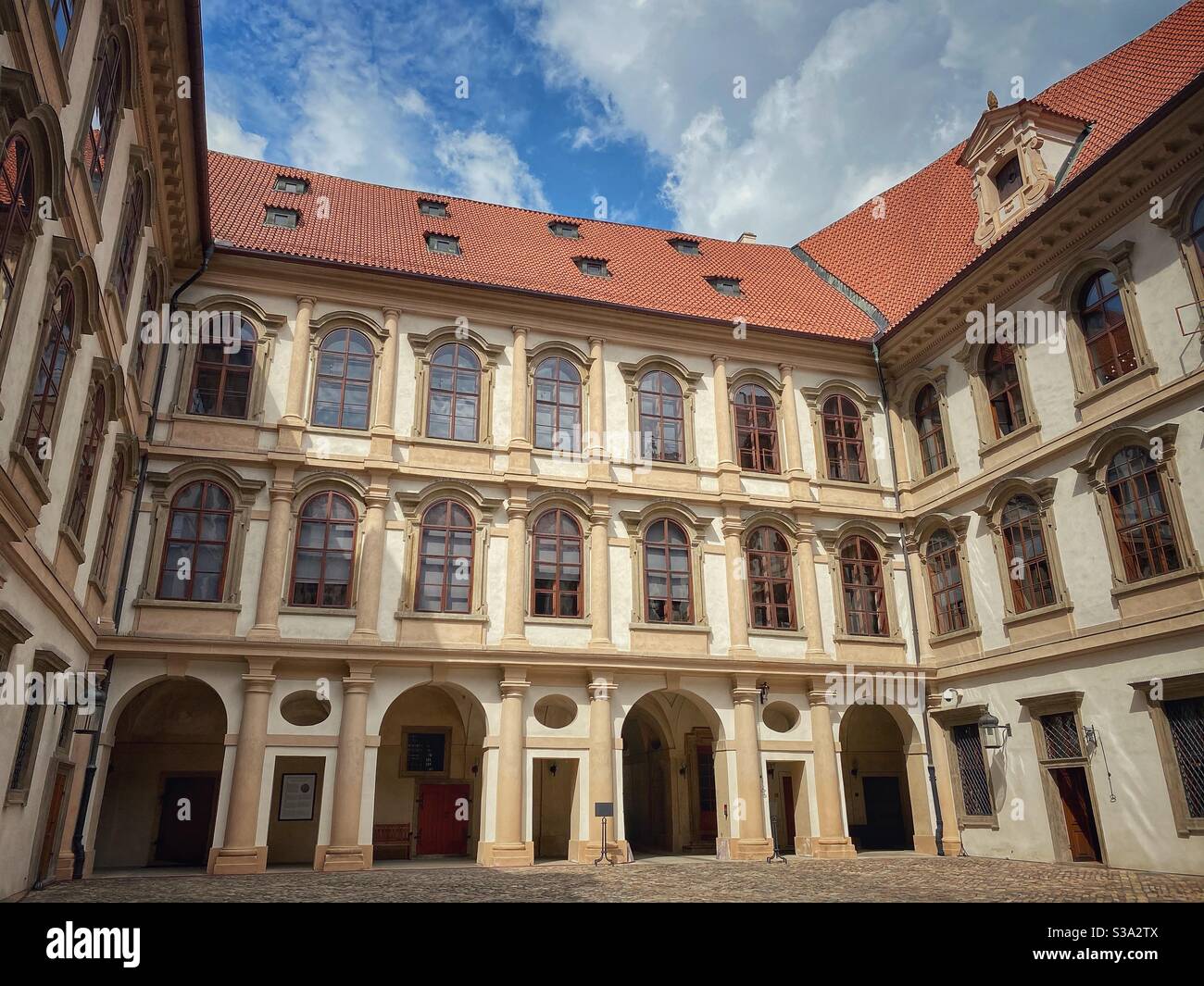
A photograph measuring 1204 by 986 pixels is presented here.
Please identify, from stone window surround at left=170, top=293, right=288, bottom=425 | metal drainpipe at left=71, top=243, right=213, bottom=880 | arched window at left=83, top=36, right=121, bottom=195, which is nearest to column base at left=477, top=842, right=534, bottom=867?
metal drainpipe at left=71, top=243, right=213, bottom=880

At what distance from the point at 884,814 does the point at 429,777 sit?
10.9m

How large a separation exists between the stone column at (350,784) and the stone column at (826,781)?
29.4 ft

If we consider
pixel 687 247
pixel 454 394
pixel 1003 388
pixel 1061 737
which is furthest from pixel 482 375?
pixel 1061 737

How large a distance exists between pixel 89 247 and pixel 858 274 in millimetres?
19914

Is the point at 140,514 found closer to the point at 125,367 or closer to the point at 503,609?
the point at 125,367

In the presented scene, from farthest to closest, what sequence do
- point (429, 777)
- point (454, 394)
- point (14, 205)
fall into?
point (429, 777)
point (454, 394)
point (14, 205)

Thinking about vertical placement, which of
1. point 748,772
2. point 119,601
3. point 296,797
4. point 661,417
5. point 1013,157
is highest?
point 1013,157

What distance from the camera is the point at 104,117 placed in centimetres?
1198

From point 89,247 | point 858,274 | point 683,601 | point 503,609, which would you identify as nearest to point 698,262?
point 858,274

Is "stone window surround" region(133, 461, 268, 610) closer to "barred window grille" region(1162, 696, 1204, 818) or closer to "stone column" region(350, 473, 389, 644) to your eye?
"stone column" region(350, 473, 389, 644)

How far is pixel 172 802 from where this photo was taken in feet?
62.7

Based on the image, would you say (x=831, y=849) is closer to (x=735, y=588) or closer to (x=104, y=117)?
(x=735, y=588)

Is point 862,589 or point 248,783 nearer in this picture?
point 248,783

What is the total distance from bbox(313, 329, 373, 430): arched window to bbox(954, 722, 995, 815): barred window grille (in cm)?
1406
